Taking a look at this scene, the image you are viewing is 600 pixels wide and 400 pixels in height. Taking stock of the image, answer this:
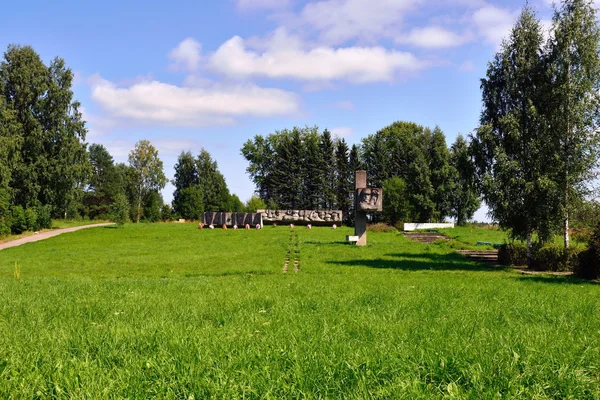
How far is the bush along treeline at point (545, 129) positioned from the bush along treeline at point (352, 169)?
38895 mm

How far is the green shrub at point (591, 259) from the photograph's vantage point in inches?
677

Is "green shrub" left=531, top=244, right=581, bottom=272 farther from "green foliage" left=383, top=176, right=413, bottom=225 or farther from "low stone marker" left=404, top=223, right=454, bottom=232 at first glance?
"green foliage" left=383, top=176, right=413, bottom=225

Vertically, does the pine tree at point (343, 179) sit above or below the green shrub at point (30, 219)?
above

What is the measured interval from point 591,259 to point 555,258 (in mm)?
3604

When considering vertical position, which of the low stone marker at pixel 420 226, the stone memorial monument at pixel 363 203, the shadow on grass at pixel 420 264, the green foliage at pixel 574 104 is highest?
the green foliage at pixel 574 104

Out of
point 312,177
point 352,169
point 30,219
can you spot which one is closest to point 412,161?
point 352,169

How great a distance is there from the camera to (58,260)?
74.4 ft

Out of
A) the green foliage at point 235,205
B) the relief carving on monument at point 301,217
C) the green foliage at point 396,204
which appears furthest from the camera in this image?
the green foliage at point 235,205

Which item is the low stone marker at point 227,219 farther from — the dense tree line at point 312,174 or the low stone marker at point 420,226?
the dense tree line at point 312,174

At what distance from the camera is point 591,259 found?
57.0 feet

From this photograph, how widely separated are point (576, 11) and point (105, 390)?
25221 millimetres

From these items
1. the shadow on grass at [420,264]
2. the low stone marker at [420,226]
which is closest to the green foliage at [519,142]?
the shadow on grass at [420,264]

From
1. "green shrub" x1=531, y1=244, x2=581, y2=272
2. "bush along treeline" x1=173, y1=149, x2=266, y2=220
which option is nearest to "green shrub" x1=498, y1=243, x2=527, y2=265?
"green shrub" x1=531, y1=244, x2=581, y2=272

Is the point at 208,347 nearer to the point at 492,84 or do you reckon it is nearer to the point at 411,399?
the point at 411,399
